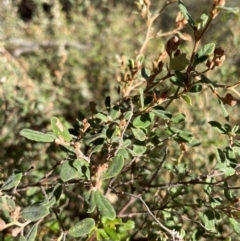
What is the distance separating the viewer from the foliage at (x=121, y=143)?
948mm

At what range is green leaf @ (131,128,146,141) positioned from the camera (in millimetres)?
989

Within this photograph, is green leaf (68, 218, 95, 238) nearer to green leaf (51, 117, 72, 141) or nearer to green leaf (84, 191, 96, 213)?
green leaf (84, 191, 96, 213)

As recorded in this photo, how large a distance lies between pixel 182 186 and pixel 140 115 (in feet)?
0.90

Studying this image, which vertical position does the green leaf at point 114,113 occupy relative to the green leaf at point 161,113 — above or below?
below

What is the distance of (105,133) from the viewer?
968 millimetres

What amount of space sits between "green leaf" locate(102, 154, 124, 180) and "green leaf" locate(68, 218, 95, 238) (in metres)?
0.11

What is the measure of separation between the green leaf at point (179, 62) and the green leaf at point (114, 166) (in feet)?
0.74

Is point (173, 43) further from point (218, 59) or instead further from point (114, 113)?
point (114, 113)

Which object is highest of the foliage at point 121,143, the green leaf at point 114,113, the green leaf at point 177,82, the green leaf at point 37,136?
the green leaf at point 177,82

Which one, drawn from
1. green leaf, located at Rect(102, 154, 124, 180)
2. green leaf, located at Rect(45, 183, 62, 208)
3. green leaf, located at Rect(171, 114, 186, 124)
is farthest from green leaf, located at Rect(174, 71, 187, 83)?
green leaf, located at Rect(45, 183, 62, 208)

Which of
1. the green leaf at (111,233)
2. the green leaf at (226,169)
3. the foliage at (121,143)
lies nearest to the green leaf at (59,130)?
the foliage at (121,143)

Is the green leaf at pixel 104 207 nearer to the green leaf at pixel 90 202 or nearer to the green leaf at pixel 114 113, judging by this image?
the green leaf at pixel 90 202

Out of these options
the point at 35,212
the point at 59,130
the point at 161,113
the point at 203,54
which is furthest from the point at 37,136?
the point at 203,54

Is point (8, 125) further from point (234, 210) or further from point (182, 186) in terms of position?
point (234, 210)
